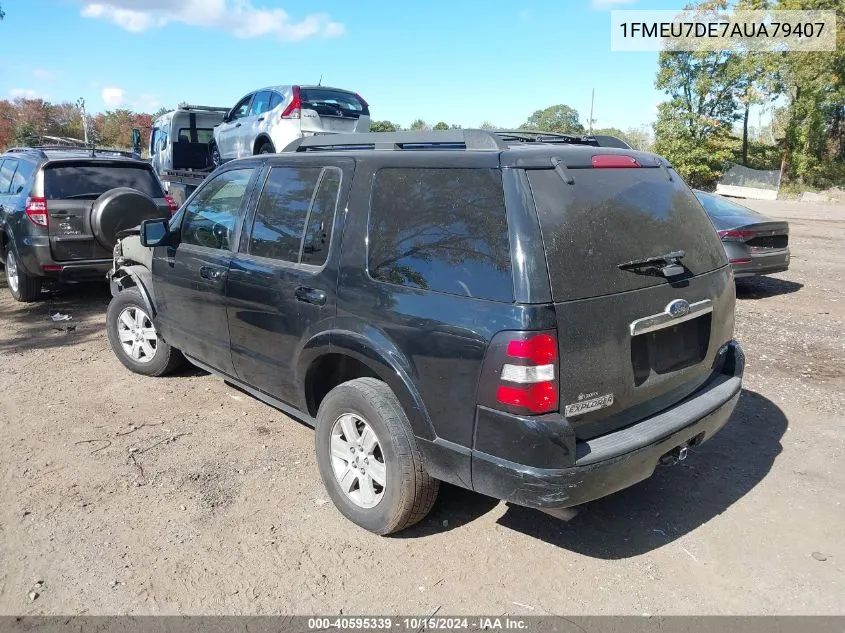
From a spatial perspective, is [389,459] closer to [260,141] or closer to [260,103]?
[260,141]

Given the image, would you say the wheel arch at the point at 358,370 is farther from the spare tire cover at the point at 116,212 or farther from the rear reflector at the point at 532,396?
the spare tire cover at the point at 116,212

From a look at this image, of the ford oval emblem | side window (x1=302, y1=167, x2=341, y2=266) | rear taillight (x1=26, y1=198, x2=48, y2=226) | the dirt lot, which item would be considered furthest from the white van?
the ford oval emblem

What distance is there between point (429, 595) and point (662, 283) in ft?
5.93

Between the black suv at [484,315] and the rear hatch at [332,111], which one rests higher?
the rear hatch at [332,111]

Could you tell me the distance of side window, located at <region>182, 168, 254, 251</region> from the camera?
13.5ft

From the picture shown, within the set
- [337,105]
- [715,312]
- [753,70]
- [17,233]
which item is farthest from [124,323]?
[753,70]

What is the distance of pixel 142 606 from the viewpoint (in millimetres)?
2734

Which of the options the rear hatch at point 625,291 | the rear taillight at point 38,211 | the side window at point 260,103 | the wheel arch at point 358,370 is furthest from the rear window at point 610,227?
the side window at point 260,103

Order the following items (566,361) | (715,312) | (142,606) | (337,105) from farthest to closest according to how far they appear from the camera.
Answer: (337,105) → (715,312) → (142,606) → (566,361)

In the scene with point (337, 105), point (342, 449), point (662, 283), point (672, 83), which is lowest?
point (342, 449)

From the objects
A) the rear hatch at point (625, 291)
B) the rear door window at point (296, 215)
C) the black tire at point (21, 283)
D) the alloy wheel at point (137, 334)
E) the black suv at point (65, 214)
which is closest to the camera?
the rear hatch at point (625, 291)

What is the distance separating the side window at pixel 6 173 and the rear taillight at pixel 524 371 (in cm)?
786

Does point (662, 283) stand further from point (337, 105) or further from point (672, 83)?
point (672, 83)

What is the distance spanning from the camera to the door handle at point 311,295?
332cm
